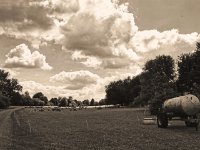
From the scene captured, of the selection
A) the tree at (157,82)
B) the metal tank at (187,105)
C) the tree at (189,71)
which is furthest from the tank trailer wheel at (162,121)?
the tree at (189,71)

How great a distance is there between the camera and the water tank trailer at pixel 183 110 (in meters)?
35.0

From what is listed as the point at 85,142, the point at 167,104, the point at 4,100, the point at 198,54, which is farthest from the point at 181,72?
the point at 4,100

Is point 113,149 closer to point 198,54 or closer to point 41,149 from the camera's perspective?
point 41,149

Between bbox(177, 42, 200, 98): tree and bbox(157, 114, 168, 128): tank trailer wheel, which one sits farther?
bbox(177, 42, 200, 98): tree

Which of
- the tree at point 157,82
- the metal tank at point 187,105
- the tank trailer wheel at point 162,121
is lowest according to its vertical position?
the tank trailer wheel at point 162,121

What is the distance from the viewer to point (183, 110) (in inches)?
1388

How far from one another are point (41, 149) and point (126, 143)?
5717mm

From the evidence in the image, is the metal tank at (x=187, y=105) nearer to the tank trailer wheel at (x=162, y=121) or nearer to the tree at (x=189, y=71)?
the tank trailer wheel at (x=162, y=121)

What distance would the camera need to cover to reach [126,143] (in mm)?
24438

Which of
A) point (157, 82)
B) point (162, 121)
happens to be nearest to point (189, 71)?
point (157, 82)

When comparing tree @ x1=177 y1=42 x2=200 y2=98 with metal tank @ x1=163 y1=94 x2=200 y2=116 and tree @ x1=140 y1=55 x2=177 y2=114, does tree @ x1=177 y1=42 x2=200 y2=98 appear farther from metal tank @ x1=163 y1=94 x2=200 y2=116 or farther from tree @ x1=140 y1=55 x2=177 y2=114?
metal tank @ x1=163 y1=94 x2=200 y2=116

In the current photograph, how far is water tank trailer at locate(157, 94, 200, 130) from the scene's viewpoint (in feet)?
115

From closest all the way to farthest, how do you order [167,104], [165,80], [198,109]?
[198,109], [167,104], [165,80]

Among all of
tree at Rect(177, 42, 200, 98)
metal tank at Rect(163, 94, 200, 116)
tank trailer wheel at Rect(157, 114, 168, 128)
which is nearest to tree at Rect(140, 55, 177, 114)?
tree at Rect(177, 42, 200, 98)
